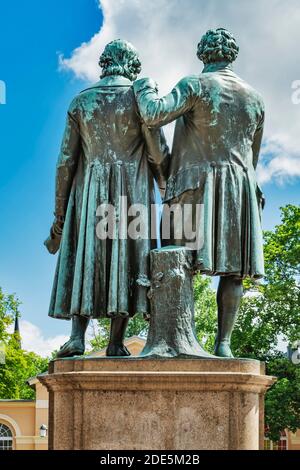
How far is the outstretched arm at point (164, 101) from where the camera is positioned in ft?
29.1

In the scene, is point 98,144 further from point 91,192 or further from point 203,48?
point 203,48

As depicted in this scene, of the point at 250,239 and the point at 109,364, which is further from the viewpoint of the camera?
the point at 250,239

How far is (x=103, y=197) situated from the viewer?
29.9ft

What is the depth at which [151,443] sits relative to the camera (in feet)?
26.9

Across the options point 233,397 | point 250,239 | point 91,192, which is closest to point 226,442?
point 233,397

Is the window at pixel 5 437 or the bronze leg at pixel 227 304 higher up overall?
the window at pixel 5 437

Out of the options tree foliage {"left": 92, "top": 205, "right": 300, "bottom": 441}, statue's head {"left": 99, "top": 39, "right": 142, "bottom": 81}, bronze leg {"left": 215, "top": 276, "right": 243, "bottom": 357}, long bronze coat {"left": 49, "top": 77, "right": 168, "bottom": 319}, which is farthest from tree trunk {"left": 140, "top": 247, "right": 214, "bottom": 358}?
tree foliage {"left": 92, "top": 205, "right": 300, "bottom": 441}

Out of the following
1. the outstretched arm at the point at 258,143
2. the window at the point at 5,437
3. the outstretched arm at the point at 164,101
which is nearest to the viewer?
the outstretched arm at the point at 164,101

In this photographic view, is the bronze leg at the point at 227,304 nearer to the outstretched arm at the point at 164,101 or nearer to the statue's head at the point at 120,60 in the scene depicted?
the outstretched arm at the point at 164,101

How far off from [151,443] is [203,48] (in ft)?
11.7

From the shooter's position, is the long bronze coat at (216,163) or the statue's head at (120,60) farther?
the statue's head at (120,60)

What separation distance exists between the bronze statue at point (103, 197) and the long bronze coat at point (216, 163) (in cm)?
25

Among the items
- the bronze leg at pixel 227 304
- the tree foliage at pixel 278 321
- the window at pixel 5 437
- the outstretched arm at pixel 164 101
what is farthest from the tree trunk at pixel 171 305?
the window at pixel 5 437
